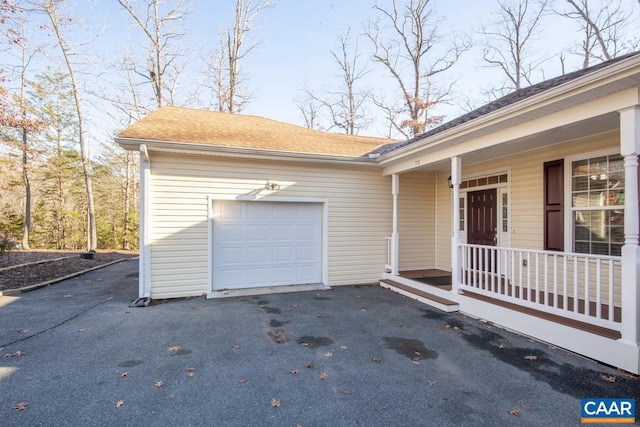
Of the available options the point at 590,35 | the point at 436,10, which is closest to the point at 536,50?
the point at 590,35

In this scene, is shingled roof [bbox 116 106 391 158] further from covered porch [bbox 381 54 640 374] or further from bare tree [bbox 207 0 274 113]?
bare tree [bbox 207 0 274 113]

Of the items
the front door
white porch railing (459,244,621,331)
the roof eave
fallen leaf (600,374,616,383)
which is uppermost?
the roof eave

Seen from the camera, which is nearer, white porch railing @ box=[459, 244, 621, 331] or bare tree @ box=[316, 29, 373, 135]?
white porch railing @ box=[459, 244, 621, 331]

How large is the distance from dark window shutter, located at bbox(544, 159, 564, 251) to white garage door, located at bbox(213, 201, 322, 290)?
4.39 meters

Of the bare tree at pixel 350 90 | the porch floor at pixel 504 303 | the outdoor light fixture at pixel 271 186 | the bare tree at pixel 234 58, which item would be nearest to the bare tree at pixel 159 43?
the bare tree at pixel 234 58

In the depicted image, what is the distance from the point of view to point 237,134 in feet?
22.2

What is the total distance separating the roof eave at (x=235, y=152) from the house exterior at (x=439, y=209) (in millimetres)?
30

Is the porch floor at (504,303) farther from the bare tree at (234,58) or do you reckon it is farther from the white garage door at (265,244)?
the bare tree at (234,58)

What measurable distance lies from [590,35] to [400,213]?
12.5 meters

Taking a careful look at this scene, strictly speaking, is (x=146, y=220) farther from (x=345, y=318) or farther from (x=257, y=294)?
(x=345, y=318)

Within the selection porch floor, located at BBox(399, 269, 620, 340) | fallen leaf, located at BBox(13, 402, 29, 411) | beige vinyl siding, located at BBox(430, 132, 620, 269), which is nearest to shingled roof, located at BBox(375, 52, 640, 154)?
beige vinyl siding, located at BBox(430, 132, 620, 269)

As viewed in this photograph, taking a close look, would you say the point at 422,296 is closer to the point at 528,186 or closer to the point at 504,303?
the point at 504,303

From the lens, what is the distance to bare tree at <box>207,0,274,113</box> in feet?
49.8

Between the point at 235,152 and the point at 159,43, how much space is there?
12.3m
